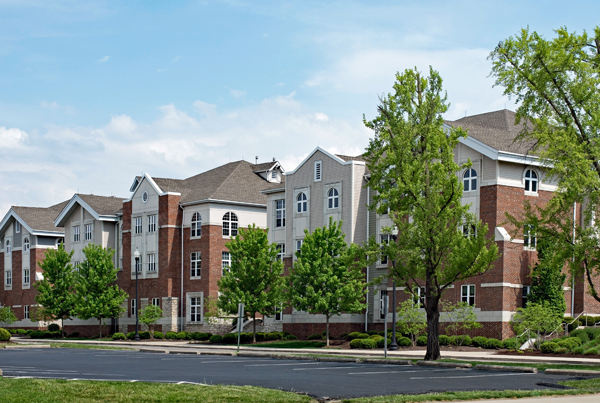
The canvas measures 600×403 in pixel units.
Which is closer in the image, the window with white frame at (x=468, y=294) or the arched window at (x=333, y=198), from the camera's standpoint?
the window with white frame at (x=468, y=294)

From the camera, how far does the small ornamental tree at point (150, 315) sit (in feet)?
189

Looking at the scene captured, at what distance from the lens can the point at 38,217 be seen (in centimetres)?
8012

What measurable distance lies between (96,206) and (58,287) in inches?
315

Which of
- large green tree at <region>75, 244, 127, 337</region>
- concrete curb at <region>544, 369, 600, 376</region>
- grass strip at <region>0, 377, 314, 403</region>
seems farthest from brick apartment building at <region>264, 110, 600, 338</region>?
grass strip at <region>0, 377, 314, 403</region>

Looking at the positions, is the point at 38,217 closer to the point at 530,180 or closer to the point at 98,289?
the point at 98,289

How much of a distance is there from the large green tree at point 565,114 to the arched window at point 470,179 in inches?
551

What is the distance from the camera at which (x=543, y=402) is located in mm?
14164

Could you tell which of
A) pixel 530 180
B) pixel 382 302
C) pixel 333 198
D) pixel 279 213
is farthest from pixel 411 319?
pixel 279 213

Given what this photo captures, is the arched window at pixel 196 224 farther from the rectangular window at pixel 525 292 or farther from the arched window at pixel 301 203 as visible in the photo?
the rectangular window at pixel 525 292

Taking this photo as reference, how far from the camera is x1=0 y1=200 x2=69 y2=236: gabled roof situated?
77.9 metres

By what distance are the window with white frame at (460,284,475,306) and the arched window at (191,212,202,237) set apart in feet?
77.0

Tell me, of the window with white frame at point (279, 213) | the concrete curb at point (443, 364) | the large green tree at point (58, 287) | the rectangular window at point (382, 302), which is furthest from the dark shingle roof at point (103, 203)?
the concrete curb at point (443, 364)

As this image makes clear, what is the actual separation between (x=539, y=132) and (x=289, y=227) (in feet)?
92.5

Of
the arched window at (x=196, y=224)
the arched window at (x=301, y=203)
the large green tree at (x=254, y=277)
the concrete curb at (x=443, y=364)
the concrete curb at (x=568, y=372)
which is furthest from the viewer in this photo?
the arched window at (x=196, y=224)
